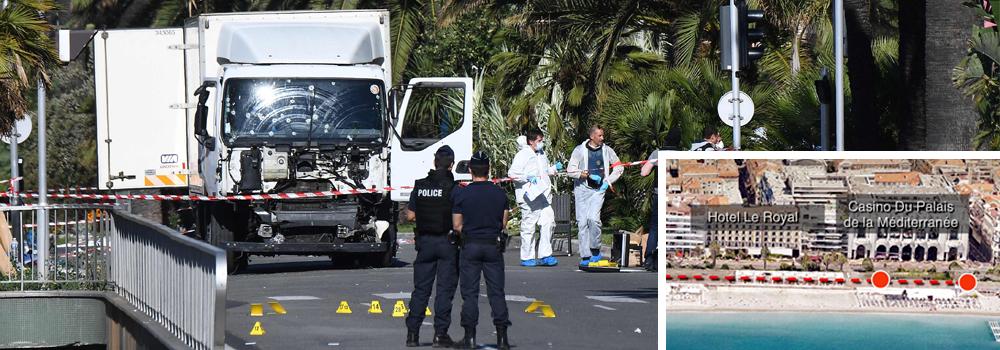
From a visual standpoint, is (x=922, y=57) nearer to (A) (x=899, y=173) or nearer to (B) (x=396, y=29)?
(A) (x=899, y=173)

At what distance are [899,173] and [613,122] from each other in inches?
742

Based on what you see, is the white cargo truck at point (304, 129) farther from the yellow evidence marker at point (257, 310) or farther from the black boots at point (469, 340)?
the black boots at point (469, 340)

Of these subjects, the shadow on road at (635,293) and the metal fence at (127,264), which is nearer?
the metal fence at (127,264)

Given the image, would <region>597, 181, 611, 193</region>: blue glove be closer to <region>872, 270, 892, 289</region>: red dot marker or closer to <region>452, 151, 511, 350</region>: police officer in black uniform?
<region>452, 151, 511, 350</region>: police officer in black uniform

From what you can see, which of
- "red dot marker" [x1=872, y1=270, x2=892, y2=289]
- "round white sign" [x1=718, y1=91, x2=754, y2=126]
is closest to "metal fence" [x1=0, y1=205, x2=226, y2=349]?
"red dot marker" [x1=872, y1=270, x2=892, y2=289]

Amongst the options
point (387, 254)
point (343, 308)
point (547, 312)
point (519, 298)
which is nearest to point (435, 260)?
point (547, 312)

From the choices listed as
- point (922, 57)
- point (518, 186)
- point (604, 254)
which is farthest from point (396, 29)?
point (922, 57)

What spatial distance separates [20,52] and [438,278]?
776 centimetres

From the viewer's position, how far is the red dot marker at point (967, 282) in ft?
28.3

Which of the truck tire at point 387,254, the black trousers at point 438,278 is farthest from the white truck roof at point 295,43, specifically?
the black trousers at point 438,278

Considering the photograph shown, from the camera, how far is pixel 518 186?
2108cm

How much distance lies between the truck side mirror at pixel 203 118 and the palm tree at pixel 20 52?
1836 mm

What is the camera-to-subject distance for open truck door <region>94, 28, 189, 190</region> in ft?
74.0

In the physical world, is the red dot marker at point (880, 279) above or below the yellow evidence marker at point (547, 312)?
above
